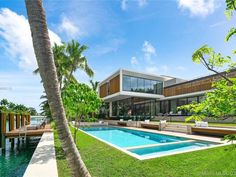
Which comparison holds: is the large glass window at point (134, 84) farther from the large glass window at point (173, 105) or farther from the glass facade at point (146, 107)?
the large glass window at point (173, 105)

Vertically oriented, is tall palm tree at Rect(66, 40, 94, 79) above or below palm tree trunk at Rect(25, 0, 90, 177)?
above

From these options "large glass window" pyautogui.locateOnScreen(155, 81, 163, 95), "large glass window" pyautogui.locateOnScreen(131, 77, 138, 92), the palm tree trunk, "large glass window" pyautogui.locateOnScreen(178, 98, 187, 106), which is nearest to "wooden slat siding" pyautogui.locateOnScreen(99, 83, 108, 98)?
"large glass window" pyautogui.locateOnScreen(131, 77, 138, 92)

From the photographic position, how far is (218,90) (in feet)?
10.8

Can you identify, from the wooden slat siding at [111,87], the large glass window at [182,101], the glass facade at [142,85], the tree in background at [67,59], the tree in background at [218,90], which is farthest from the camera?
the large glass window at [182,101]

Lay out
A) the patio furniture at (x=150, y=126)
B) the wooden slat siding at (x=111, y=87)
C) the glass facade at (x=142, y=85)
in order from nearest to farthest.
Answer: the patio furniture at (x=150, y=126), the glass facade at (x=142, y=85), the wooden slat siding at (x=111, y=87)

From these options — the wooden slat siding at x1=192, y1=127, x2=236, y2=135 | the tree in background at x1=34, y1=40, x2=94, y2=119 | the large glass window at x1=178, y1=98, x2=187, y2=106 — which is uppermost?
the tree in background at x1=34, y1=40, x2=94, y2=119

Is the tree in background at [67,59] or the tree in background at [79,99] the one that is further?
the tree in background at [67,59]

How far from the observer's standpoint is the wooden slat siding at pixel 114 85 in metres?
31.6

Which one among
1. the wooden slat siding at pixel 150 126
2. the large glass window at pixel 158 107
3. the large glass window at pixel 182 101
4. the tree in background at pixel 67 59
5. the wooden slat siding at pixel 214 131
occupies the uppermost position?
the tree in background at pixel 67 59

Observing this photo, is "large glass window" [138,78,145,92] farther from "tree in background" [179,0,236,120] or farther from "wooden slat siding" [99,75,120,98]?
"tree in background" [179,0,236,120]

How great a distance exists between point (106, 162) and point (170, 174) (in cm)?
250

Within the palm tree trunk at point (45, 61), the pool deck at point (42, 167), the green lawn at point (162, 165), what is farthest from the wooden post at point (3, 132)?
the palm tree trunk at point (45, 61)

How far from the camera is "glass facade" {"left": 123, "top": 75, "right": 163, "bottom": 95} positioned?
31312mm

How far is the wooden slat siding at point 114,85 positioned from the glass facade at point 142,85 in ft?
3.52
